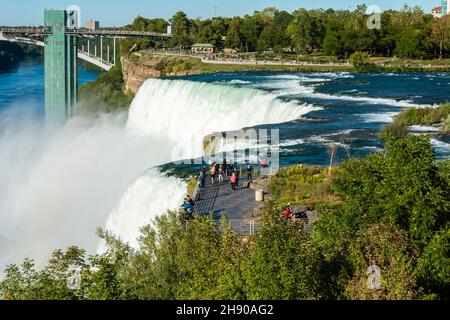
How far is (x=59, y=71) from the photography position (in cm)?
5512

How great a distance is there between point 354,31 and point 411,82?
2121 cm

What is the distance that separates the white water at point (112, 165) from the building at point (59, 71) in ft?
10.7

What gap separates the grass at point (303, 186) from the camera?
1811 cm

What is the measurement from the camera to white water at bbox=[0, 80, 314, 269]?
69.9 feet

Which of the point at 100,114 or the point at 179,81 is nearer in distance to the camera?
the point at 179,81

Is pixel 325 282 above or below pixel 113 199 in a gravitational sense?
above

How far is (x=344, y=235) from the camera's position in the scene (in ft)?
41.1

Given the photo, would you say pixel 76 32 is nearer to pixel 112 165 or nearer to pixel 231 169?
pixel 112 165

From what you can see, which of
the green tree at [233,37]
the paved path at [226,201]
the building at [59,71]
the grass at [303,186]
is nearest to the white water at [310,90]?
the grass at [303,186]

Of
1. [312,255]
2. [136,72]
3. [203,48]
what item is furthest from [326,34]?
[312,255]

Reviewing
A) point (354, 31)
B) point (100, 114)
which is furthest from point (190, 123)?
point (354, 31)

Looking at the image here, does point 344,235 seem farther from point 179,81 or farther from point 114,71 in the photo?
point 114,71

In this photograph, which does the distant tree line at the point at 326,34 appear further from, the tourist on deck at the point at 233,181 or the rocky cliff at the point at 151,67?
the tourist on deck at the point at 233,181

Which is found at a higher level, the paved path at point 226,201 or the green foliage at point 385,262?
the green foliage at point 385,262
